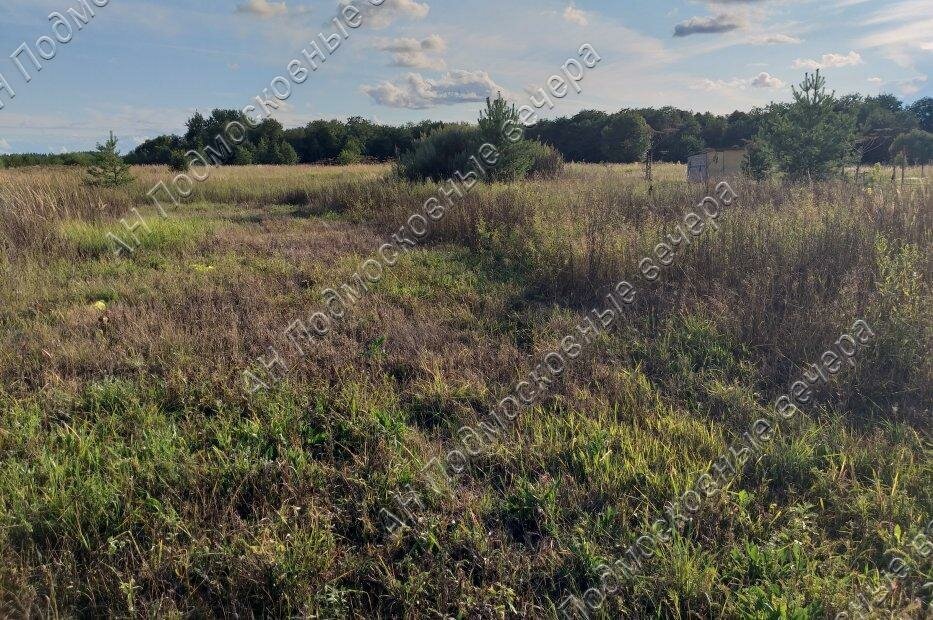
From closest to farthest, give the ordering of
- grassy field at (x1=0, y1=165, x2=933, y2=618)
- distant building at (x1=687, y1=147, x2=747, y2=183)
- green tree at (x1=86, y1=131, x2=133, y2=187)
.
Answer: grassy field at (x1=0, y1=165, x2=933, y2=618) < green tree at (x1=86, y1=131, x2=133, y2=187) < distant building at (x1=687, y1=147, x2=747, y2=183)

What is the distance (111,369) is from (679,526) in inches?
149

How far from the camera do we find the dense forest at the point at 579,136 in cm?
3512

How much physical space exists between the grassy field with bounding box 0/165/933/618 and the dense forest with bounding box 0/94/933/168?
29.3m

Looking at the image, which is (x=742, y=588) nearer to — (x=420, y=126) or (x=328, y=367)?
(x=328, y=367)

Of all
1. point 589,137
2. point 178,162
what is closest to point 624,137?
point 589,137

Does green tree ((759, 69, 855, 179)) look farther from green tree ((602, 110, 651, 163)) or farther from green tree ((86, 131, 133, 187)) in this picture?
green tree ((602, 110, 651, 163))

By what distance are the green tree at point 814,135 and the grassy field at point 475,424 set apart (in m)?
7.79

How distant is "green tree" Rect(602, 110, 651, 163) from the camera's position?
44281 millimetres

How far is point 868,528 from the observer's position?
87.1 inches

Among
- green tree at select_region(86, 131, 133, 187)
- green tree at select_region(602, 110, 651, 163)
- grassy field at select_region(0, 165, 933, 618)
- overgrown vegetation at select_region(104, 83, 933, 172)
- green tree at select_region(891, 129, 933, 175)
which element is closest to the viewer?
grassy field at select_region(0, 165, 933, 618)

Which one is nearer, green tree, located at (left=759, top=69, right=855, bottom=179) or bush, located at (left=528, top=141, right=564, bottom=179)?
green tree, located at (left=759, top=69, right=855, bottom=179)

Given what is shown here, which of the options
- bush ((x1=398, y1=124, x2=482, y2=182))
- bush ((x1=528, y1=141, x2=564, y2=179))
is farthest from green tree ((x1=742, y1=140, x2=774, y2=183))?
bush ((x1=398, y1=124, x2=482, y2=182))

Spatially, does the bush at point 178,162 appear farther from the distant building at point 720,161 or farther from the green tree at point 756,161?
the distant building at point 720,161

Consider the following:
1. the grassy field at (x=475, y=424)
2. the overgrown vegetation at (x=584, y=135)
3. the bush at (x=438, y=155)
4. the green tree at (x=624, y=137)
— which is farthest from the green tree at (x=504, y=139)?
the green tree at (x=624, y=137)
